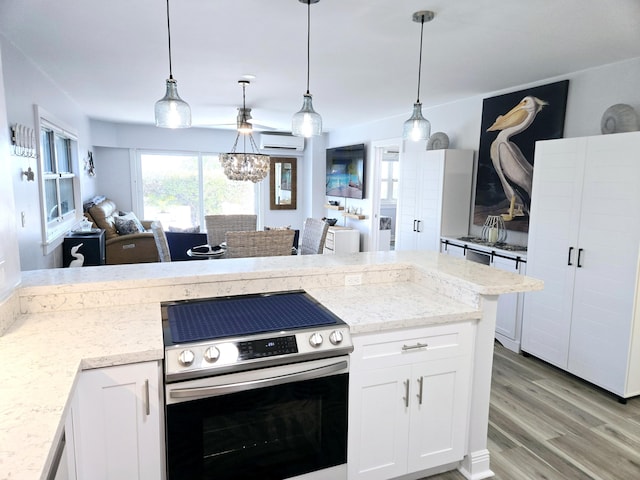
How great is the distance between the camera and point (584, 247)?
288 cm

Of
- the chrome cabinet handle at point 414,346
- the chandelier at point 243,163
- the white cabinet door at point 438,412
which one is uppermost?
the chandelier at point 243,163

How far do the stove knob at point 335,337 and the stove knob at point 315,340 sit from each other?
49 mm

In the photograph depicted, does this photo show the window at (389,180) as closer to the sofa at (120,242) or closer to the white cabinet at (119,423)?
the sofa at (120,242)

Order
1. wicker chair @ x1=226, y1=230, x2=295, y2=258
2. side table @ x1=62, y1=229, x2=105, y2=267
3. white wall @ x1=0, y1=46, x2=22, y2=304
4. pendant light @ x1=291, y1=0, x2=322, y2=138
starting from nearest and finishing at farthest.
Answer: white wall @ x1=0, y1=46, x2=22, y2=304 < pendant light @ x1=291, y1=0, x2=322, y2=138 < wicker chair @ x1=226, y1=230, x2=295, y2=258 < side table @ x1=62, y1=229, x2=105, y2=267

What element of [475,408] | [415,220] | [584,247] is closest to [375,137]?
[415,220]

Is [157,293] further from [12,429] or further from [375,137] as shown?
[375,137]

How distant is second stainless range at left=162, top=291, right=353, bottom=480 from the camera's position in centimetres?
143

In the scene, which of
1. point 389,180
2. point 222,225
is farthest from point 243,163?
point 389,180

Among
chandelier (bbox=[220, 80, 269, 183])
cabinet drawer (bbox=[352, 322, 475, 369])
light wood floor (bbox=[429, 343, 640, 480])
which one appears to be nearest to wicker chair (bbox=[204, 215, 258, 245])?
chandelier (bbox=[220, 80, 269, 183])

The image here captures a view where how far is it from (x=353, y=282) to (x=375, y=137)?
4.31 metres

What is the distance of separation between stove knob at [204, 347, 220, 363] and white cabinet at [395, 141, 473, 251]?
3352 millimetres

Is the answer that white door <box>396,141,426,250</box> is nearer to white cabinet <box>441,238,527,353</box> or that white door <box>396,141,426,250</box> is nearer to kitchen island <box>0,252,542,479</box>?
white cabinet <box>441,238,527,353</box>

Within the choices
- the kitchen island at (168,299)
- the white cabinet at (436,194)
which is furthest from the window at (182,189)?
the kitchen island at (168,299)

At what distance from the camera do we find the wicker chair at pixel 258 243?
3.22 meters
